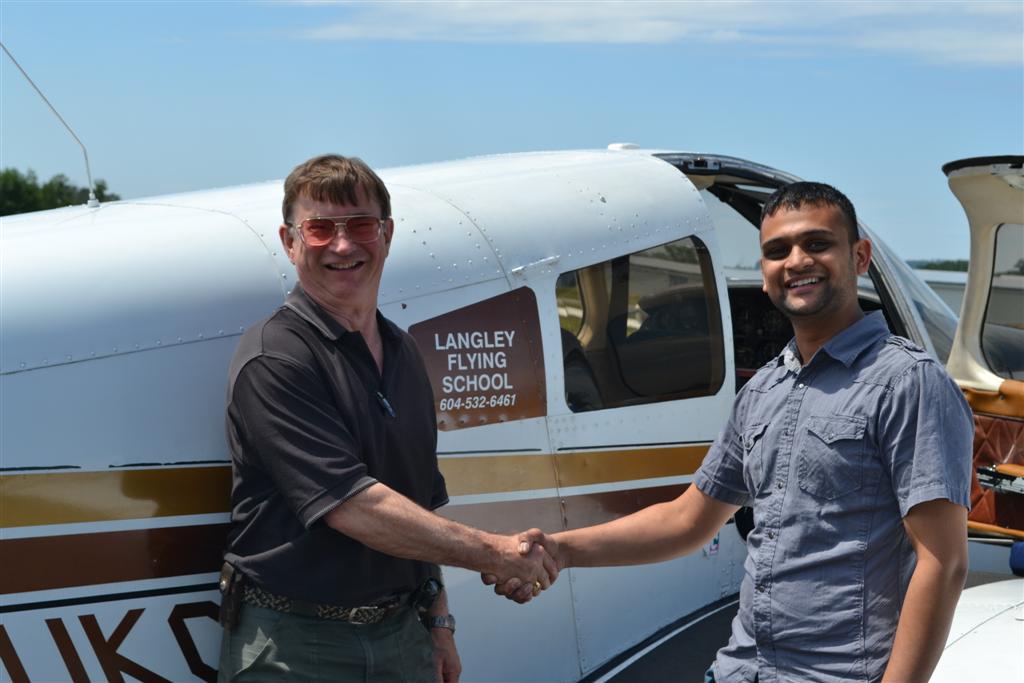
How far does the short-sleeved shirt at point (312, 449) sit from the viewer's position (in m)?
3.08

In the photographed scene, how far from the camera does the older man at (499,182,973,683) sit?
2674 millimetres

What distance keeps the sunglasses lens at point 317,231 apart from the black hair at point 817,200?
1.26 meters

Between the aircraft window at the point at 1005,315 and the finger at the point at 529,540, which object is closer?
the finger at the point at 529,540

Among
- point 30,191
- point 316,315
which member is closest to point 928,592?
point 316,315

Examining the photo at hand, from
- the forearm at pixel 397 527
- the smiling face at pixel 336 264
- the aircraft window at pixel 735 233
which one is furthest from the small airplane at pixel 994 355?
the smiling face at pixel 336 264

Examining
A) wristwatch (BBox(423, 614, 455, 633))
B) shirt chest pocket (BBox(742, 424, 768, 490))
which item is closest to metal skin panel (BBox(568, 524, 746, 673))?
wristwatch (BBox(423, 614, 455, 633))

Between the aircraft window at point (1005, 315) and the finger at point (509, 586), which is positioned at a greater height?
the aircraft window at point (1005, 315)

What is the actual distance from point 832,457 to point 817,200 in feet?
2.27

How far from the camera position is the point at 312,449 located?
306 centimetres

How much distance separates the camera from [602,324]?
5141 mm

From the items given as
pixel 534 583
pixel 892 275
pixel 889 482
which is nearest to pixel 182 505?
pixel 534 583

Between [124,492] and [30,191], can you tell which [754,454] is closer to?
[124,492]

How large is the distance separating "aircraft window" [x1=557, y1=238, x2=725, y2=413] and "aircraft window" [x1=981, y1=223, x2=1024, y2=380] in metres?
1.96

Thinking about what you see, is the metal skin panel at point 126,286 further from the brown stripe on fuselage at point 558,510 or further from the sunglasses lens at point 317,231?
the brown stripe on fuselage at point 558,510
